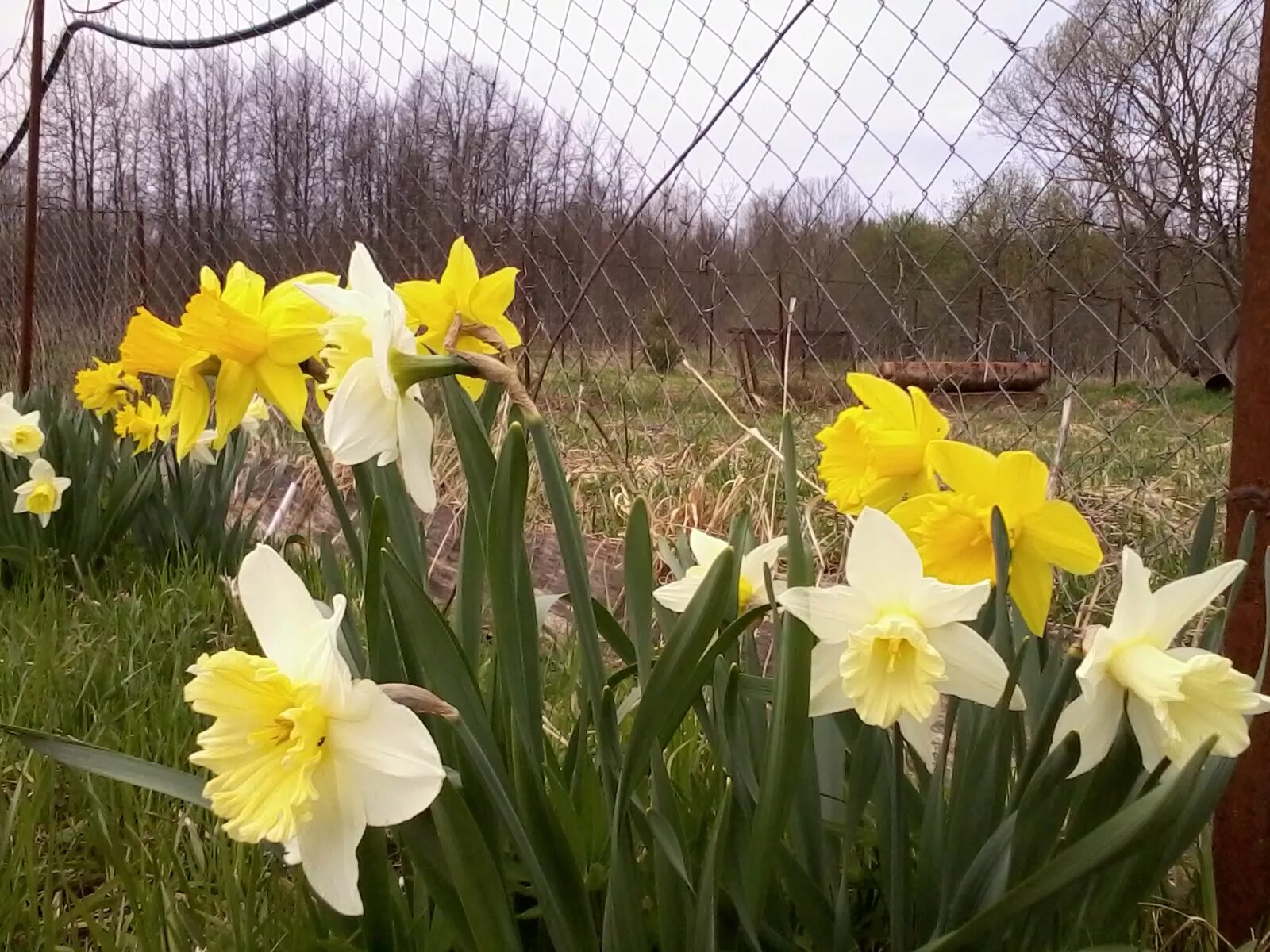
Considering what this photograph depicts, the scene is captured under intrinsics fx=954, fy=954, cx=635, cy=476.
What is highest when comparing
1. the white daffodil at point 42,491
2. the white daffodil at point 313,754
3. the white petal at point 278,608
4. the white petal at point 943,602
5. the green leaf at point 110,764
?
the white petal at point 943,602

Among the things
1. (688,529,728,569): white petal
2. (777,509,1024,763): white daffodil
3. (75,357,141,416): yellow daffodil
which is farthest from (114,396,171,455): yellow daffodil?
(777,509,1024,763): white daffodil

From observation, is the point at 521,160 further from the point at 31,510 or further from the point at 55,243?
the point at 55,243

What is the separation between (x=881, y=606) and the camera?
52 centimetres

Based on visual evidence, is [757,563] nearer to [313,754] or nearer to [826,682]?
[826,682]

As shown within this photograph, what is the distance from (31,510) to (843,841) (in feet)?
6.02

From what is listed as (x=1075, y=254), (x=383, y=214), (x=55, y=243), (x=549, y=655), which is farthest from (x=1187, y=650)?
(x=55, y=243)

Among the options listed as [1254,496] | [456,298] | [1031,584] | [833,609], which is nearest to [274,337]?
[456,298]

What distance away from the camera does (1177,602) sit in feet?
1.69

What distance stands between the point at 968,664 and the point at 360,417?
1.22 feet

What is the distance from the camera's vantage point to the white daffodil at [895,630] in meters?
0.50

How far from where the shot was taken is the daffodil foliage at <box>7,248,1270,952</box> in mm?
481

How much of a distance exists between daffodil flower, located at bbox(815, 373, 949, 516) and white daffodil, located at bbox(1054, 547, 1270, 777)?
13cm

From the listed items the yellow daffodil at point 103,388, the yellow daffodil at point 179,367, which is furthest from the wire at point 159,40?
the yellow daffodil at point 179,367

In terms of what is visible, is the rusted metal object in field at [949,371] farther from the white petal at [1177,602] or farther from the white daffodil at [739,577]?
the white petal at [1177,602]
